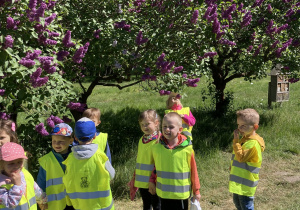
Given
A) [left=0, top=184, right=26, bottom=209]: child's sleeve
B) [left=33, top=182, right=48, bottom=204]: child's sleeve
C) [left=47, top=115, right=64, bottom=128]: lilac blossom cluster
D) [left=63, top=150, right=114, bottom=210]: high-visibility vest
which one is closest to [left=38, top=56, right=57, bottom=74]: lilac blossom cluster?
[left=47, top=115, right=64, bottom=128]: lilac blossom cluster

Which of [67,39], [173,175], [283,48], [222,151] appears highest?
[283,48]

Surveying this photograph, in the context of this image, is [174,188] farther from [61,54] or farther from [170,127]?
[61,54]

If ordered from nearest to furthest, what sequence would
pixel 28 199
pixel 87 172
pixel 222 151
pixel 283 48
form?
pixel 28 199
pixel 87 172
pixel 283 48
pixel 222 151

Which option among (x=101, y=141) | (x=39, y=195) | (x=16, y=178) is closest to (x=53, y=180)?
(x=39, y=195)

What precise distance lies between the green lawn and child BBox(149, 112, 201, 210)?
1.54 metres

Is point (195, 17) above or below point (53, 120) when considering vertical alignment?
above

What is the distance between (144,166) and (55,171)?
0.99 metres

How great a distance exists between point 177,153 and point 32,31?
215 cm

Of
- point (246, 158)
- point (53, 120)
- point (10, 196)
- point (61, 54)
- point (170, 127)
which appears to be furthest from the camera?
point (61, 54)

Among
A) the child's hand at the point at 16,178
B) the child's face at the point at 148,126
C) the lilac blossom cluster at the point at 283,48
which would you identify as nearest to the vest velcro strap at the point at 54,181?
the child's hand at the point at 16,178

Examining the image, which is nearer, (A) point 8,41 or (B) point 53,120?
(A) point 8,41

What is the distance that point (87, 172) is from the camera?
115 inches

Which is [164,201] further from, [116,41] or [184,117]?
[116,41]

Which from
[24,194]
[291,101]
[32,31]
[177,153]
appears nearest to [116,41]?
[32,31]
